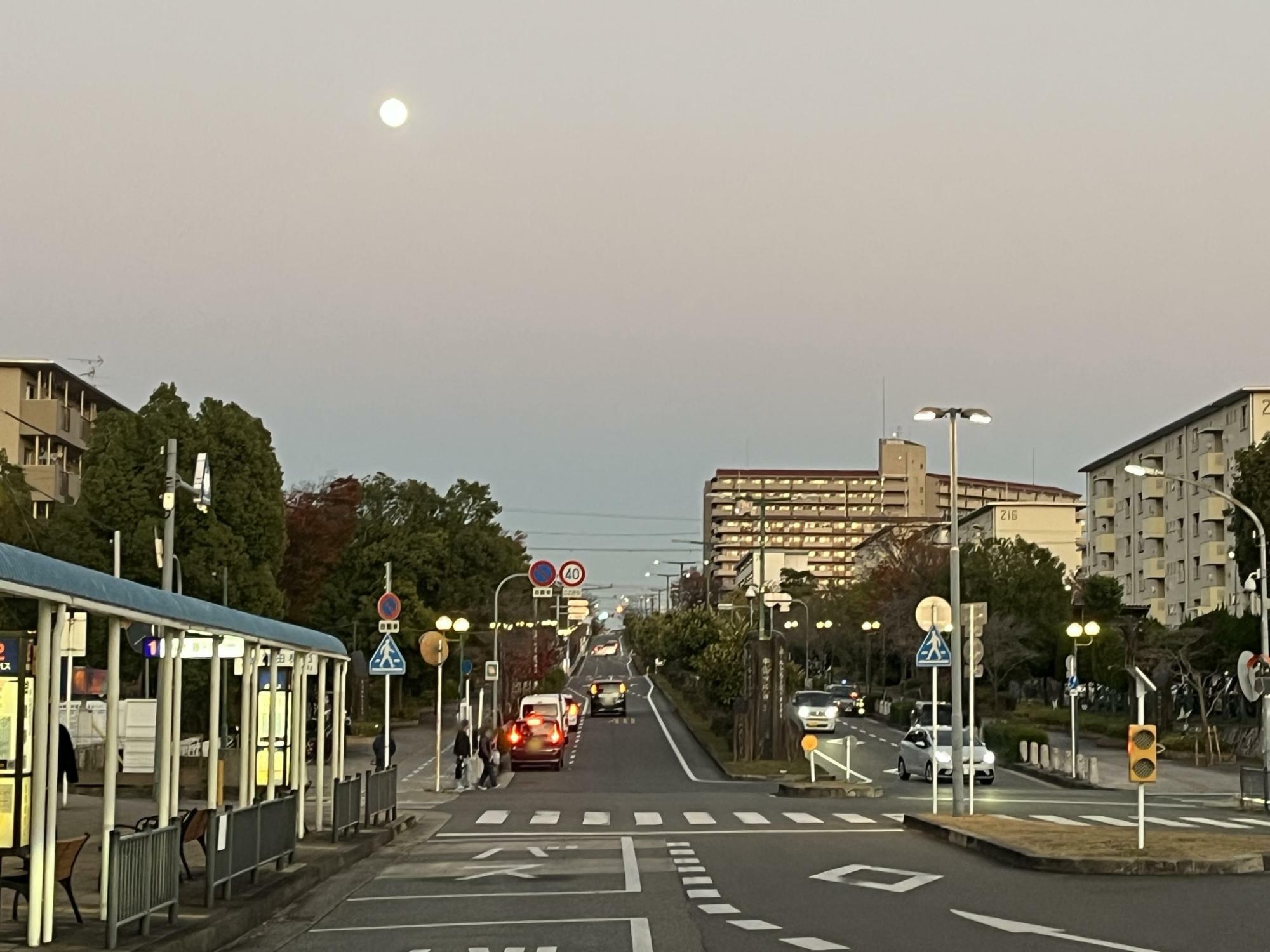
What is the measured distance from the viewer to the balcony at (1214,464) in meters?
97.8

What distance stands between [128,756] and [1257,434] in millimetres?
70374

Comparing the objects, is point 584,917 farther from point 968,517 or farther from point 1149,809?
point 968,517

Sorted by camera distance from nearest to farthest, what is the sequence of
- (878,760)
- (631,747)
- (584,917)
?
1. (584,917)
2. (878,760)
3. (631,747)

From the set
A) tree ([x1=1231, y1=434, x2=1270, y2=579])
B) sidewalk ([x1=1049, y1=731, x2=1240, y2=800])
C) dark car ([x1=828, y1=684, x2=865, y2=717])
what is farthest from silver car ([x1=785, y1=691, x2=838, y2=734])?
tree ([x1=1231, y1=434, x2=1270, y2=579])

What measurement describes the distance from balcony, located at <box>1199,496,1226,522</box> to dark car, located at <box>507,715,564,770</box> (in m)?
55.9

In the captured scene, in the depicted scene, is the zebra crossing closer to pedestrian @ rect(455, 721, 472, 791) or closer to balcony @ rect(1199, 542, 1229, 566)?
pedestrian @ rect(455, 721, 472, 791)

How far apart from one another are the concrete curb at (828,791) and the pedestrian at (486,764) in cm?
852

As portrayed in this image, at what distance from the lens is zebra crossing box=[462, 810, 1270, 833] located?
97.5 feet

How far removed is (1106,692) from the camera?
96.0 metres

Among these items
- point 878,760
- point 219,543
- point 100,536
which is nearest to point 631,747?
point 878,760

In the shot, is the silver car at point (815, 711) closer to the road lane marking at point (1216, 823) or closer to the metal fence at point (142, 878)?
the road lane marking at point (1216, 823)

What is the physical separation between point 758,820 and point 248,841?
617 inches

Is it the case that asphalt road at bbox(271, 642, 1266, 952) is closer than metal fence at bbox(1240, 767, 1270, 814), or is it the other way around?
asphalt road at bbox(271, 642, 1266, 952)

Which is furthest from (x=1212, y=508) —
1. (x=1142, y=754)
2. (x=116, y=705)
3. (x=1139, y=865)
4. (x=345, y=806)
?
(x=116, y=705)
